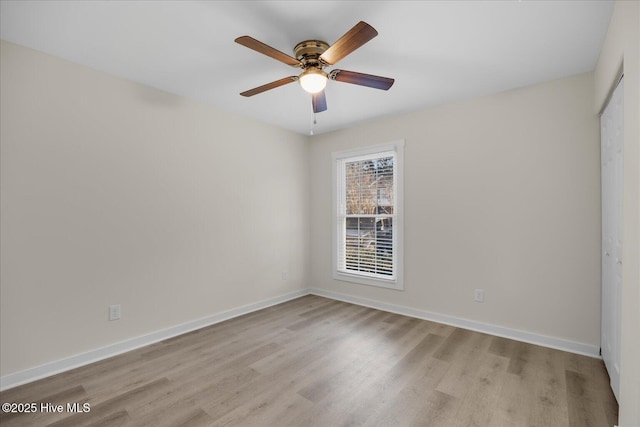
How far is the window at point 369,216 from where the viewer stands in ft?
12.6

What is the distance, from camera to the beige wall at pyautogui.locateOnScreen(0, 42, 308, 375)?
2.23m

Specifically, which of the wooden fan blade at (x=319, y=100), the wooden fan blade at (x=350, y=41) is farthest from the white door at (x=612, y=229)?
the wooden fan blade at (x=319, y=100)

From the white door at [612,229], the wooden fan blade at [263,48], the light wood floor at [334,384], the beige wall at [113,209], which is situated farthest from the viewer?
the beige wall at [113,209]

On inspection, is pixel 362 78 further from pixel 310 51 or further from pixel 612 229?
pixel 612 229

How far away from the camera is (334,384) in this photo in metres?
2.19

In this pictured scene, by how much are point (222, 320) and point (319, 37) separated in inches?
123

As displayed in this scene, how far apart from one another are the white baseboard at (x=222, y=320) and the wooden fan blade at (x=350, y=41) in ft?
9.70

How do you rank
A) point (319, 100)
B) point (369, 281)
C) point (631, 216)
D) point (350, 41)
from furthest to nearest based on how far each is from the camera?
point (369, 281), point (319, 100), point (350, 41), point (631, 216)

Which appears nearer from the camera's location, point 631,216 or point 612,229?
point 631,216

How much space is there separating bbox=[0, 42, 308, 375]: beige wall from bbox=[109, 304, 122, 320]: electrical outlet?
6 centimetres

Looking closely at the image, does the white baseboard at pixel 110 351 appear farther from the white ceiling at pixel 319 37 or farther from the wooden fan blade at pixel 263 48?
the wooden fan blade at pixel 263 48

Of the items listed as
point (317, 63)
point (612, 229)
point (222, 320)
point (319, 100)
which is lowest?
point (222, 320)

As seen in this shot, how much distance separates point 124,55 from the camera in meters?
2.36

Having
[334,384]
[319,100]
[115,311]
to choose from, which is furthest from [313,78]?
[115,311]
